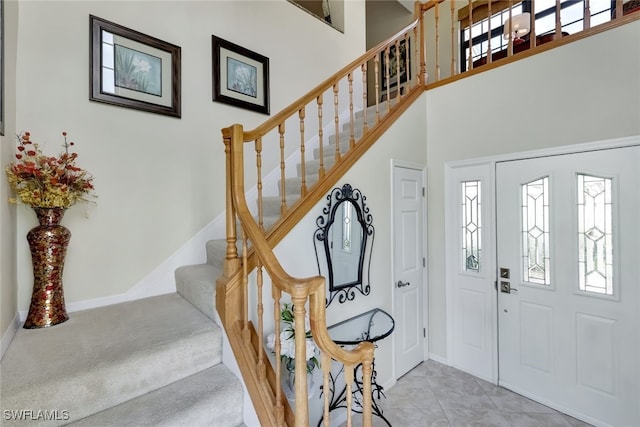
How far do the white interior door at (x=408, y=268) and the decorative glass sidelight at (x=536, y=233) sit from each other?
884mm

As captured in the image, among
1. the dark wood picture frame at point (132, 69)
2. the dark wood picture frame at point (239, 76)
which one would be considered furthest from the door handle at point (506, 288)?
the dark wood picture frame at point (132, 69)

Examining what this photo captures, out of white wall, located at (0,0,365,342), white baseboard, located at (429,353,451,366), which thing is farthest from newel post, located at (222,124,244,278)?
white baseboard, located at (429,353,451,366)

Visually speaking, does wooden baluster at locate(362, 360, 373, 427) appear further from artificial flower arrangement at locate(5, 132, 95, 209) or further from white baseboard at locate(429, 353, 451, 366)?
white baseboard at locate(429, 353, 451, 366)

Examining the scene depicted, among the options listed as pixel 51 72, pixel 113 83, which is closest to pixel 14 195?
pixel 51 72

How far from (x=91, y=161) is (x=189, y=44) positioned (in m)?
1.30

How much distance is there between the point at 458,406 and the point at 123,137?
3.38 metres

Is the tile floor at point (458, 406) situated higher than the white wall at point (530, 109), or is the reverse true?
the white wall at point (530, 109)

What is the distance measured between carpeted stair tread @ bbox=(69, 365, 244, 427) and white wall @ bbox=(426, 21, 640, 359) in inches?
89.7

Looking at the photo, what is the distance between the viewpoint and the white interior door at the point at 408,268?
2.73 metres

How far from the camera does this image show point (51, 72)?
6.32ft

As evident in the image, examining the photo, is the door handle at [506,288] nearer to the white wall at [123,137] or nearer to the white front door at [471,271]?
the white front door at [471,271]

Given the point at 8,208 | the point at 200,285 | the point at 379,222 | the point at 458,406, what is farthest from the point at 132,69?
the point at 458,406

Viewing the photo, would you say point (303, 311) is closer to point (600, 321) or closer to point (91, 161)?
point (91, 161)

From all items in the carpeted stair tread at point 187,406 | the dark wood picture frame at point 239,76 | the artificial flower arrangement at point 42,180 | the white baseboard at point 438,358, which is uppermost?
the dark wood picture frame at point 239,76
